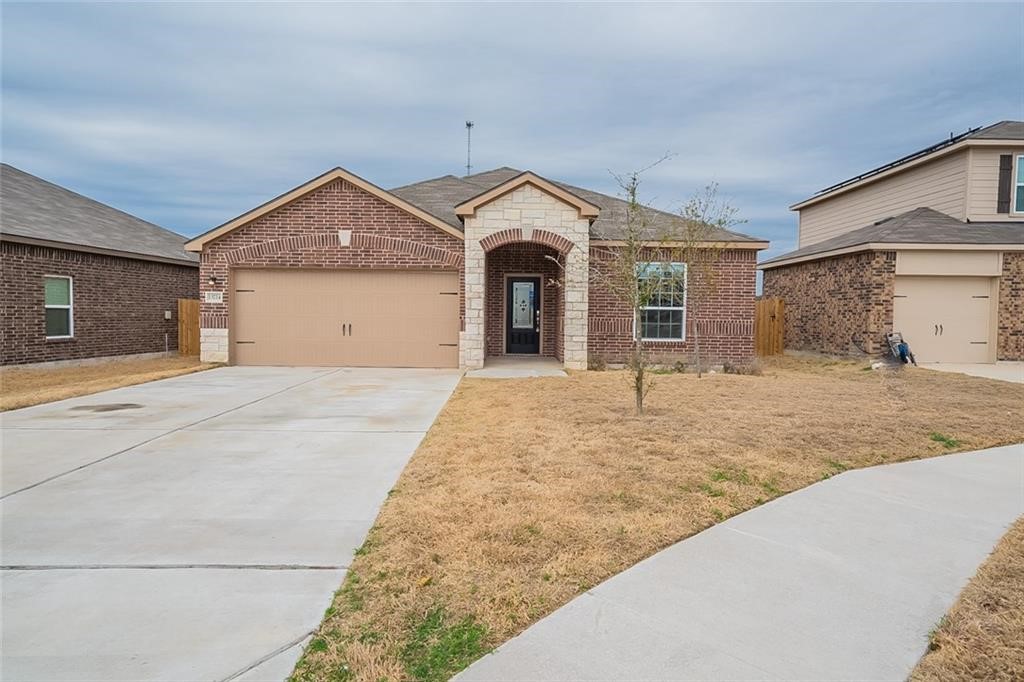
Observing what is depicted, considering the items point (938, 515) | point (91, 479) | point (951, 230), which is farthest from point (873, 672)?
point (951, 230)

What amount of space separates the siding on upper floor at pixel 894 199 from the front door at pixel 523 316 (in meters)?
13.0

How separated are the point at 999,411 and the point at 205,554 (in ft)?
35.5

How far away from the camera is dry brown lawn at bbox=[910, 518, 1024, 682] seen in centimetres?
269

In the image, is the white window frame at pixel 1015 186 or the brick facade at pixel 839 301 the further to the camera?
the white window frame at pixel 1015 186

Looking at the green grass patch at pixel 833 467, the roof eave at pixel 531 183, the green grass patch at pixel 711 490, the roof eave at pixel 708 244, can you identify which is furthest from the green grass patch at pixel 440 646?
the roof eave at pixel 708 244

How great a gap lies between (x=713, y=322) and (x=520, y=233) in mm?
5692

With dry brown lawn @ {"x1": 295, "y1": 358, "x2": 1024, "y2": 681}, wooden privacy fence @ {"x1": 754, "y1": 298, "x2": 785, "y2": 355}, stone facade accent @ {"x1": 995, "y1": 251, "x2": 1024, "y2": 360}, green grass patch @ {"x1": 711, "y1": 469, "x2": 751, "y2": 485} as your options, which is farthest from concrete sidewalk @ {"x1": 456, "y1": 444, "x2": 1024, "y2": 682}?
wooden privacy fence @ {"x1": 754, "y1": 298, "x2": 785, "y2": 355}

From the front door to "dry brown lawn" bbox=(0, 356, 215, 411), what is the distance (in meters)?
8.20

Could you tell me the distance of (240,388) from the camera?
444 inches

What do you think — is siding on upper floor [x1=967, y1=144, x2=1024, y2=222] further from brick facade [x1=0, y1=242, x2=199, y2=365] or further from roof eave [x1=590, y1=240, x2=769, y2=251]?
brick facade [x1=0, y1=242, x2=199, y2=365]

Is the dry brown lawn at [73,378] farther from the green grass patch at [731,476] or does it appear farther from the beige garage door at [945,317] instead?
the beige garage door at [945,317]

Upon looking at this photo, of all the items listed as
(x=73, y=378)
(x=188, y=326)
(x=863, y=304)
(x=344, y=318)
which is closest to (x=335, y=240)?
(x=344, y=318)

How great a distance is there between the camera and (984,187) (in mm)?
17766

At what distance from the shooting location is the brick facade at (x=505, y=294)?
57.2ft
